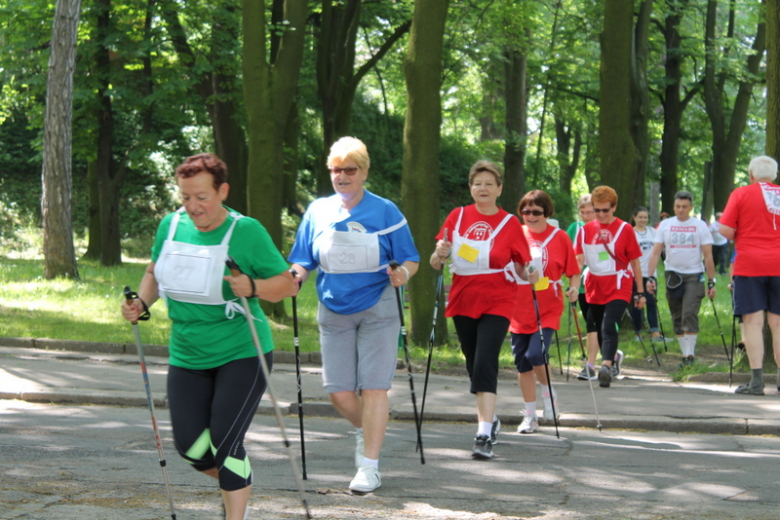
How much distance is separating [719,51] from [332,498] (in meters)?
25.1

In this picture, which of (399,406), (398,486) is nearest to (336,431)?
(399,406)

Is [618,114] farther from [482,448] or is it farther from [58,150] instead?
[58,150]

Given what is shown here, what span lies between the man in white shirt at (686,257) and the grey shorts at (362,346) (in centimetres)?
745

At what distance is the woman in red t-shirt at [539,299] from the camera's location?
27.3ft

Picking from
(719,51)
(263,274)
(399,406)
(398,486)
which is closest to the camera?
(263,274)

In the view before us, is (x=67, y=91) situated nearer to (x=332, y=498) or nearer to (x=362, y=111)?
(x=332, y=498)

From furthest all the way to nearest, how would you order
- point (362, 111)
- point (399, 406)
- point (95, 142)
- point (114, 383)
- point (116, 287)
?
point (362, 111) < point (95, 142) < point (116, 287) < point (114, 383) < point (399, 406)

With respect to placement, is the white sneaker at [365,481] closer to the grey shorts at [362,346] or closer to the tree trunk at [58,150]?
the grey shorts at [362,346]

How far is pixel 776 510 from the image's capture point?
5.63 m

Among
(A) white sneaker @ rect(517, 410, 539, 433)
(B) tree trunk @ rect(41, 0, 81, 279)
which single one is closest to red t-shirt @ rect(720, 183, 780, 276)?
(A) white sneaker @ rect(517, 410, 539, 433)

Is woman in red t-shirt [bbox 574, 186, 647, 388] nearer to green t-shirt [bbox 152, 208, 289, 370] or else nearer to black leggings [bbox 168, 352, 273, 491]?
green t-shirt [bbox 152, 208, 289, 370]

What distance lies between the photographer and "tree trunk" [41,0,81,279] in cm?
1973

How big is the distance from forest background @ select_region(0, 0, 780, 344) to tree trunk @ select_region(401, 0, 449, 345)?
2 centimetres

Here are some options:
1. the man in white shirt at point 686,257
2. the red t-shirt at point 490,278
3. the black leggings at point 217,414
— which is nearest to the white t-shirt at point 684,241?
the man in white shirt at point 686,257
